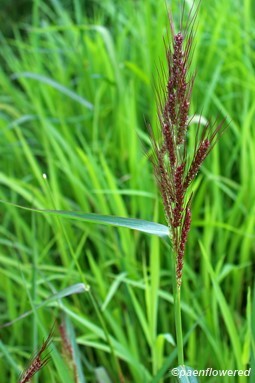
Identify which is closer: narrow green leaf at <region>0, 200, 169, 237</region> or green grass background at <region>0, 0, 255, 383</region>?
narrow green leaf at <region>0, 200, 169, 237</region>

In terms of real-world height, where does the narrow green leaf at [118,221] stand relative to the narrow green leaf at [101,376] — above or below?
above

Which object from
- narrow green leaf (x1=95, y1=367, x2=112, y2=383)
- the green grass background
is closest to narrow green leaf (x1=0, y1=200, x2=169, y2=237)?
the green grass background

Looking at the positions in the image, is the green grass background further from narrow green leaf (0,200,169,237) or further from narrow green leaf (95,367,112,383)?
narrow green leaf (0,200,169,237)

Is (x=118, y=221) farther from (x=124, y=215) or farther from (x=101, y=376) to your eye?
(x=124, y=215)

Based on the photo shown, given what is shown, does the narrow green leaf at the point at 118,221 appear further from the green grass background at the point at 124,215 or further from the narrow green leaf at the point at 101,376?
the narrow green leaf at the point at 101,376

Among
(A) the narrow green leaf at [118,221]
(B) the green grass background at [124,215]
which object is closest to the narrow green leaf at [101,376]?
(B) the green grass background at [124,215]

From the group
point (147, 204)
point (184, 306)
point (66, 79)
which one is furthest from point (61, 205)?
point (66, 79)

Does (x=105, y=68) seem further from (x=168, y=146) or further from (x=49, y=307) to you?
(x=168, y=146)

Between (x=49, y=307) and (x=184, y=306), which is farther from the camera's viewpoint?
(x=49, y=307)
